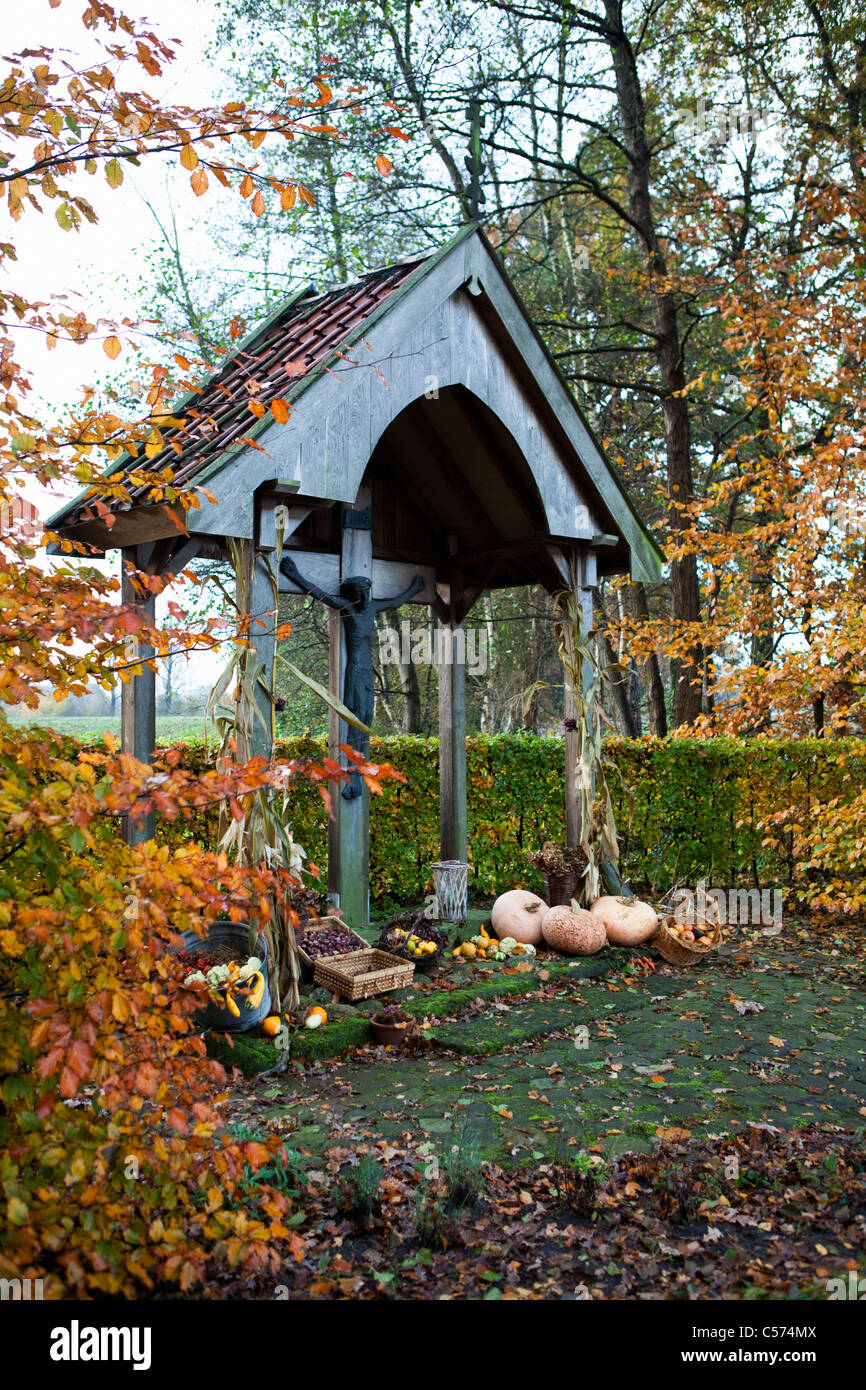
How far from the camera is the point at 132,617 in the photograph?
260 centimetres

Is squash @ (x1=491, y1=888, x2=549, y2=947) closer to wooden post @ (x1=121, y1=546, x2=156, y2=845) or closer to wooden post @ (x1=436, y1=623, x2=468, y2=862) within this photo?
wooden post @ (x1=436, y1=623, x2=468, y2=862)

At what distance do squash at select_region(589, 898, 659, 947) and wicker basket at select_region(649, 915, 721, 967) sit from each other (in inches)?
4.2

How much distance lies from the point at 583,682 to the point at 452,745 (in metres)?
1.27

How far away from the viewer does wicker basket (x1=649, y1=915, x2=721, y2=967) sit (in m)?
7.27

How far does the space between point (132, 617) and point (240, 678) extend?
2.87 meters

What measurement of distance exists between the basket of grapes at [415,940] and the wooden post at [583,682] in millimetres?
1503

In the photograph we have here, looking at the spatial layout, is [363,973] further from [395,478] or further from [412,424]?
[412,424]

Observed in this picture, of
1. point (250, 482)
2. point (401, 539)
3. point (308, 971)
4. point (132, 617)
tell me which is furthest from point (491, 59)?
point (132, 617)

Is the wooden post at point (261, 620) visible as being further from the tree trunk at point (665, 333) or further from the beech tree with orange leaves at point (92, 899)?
the tree trunk at point (665, 333)

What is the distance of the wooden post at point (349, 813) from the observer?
661 cm

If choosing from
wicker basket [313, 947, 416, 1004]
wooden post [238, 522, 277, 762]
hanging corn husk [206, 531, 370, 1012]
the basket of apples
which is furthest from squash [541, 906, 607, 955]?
wooden post [238, 522, 277, 762]

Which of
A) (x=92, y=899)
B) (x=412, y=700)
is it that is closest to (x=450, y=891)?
(x=92, y=899)

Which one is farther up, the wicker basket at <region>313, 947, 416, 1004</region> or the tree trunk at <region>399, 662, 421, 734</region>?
the tree trunk at <region>399, 662, 421, 734</region>

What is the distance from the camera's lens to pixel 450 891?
7.41m
